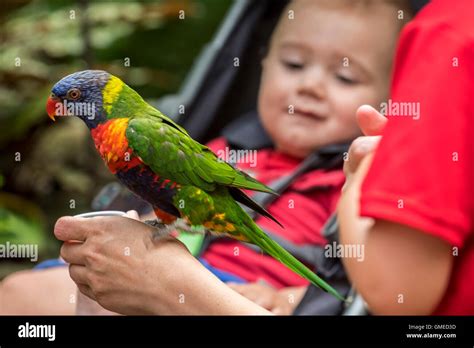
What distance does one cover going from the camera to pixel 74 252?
67 cm

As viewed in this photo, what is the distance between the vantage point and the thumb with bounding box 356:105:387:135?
0.62 meters

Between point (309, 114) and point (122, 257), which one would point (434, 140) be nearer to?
point (122, 257)

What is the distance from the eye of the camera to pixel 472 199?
480 millimetres

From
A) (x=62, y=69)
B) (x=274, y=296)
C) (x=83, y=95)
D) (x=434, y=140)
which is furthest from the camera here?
(x=62, y=69)

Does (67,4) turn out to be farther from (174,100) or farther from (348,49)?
(348,49)

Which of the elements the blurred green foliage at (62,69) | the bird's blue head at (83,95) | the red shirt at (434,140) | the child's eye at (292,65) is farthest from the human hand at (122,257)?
the blurred green foliage at (62,69)

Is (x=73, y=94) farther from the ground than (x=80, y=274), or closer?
farther from the ground

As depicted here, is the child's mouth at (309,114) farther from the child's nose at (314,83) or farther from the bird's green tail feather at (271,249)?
the bird's green tail feather at (271,249)

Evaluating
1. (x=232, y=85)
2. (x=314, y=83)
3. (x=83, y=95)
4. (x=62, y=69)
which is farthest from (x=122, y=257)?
(x=62, y=69)

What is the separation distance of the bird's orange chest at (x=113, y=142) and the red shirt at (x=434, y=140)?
0.20 m

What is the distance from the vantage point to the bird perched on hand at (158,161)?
58 centimetres

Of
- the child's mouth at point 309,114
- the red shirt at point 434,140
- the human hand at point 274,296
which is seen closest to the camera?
the red shirt at point 434,140

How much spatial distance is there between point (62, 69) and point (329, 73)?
832mm
